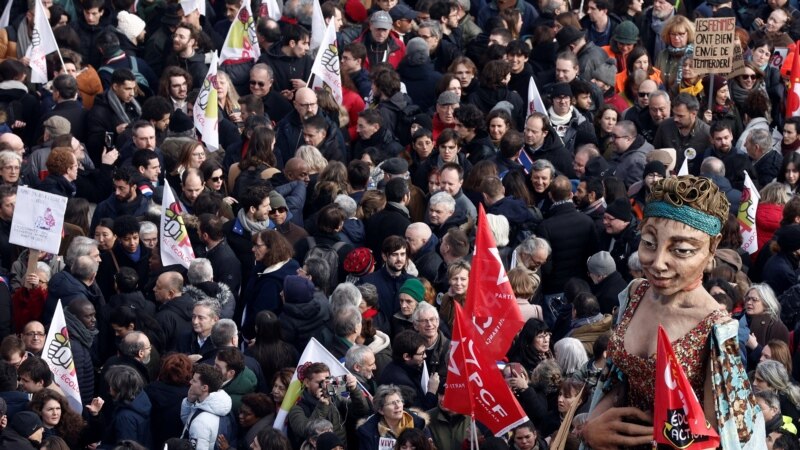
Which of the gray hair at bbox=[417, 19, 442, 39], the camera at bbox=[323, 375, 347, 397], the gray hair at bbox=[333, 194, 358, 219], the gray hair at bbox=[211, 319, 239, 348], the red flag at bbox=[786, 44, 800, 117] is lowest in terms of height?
the gray hair at bbox=[417, 19, 442, 39]

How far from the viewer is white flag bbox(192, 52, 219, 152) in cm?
1805

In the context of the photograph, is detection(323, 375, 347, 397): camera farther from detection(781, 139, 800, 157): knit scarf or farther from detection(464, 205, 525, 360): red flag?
detection(781, 139, 800, 157): knit scarf

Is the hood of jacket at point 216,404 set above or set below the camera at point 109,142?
above

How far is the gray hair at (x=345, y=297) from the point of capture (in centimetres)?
1409

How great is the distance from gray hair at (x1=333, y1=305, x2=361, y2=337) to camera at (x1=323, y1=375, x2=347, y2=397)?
2.32ft

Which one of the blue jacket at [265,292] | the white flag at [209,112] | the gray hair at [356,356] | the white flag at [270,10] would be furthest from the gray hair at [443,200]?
the white flag at [270,10]

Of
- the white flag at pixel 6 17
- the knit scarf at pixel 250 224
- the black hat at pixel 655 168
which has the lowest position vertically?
the white flag at pixel 6 17

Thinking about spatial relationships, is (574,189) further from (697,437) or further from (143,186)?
(697,437)

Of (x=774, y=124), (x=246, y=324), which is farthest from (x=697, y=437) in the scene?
(x=774, y=124)

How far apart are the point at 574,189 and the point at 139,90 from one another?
4723mm

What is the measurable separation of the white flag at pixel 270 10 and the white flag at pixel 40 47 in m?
2.68

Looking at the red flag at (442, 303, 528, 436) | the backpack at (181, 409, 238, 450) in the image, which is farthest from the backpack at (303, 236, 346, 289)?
the red flag at (442, 303, 528, 436)

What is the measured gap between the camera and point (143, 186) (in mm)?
16609

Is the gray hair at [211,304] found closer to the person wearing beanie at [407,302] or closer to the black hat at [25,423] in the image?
the person wearing beanie at [407,302]
